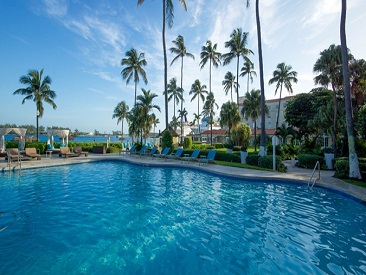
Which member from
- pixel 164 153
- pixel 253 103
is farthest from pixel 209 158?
pixel 253 103

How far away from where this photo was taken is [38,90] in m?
25.9

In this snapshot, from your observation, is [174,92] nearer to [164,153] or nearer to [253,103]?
[253,103]

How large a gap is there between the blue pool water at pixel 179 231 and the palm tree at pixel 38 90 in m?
20.9

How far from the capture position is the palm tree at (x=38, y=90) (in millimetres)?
25250

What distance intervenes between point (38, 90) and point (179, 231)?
29.1 m

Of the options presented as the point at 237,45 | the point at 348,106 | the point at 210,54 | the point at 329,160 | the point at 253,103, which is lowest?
the point at 329,160

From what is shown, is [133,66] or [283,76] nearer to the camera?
[133,66]

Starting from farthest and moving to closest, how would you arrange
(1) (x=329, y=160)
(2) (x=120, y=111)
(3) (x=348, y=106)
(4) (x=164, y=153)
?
(2) (x=120, y=111) → (4) (x=164, y=153) → (1) (x=329, y=160) → (3) (x=348, y=106)

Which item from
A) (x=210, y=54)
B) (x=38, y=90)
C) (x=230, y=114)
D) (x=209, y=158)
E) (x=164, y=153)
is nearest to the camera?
(x=209, y=158)

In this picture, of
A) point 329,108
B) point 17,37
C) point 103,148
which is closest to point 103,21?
point 17,37

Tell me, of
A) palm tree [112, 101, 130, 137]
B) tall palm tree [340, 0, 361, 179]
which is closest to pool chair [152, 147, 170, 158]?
tall palm tree [340, 0, 361, 179]

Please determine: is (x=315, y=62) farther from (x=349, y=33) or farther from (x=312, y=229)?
(x=312, y=229)

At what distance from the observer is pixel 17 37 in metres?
12.6

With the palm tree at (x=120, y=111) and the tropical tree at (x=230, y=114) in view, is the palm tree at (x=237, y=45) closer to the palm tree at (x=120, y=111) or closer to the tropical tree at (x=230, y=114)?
the tropical tree at (x=230, y=114)
